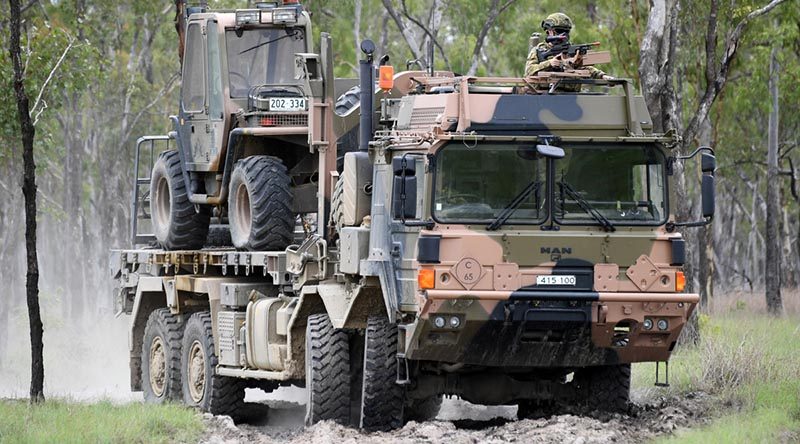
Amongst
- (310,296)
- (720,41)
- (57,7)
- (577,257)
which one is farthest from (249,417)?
(57,7)

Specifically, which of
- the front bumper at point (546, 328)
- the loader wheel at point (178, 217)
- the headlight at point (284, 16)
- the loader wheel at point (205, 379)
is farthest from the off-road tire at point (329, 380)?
the headlight at point (284, 16)

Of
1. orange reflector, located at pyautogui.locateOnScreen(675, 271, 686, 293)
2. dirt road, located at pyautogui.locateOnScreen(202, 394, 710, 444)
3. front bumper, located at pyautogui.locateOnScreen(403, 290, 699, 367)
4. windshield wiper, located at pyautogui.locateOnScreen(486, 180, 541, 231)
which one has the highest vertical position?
windshield wiper, located at pyautogui.locateOnScreen(486, 180, 541, 231)

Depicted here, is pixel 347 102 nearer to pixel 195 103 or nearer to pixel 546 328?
pixel 195 103

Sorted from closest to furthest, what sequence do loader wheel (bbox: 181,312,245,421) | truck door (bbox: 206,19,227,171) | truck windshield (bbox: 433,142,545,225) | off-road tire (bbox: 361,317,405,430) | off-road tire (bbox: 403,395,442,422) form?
truck windshield (bbox: 433,142,545,225) → off-road tire (bbox: 361,317,405,430) → off-road tire (bbox: 403,395,442,422) → loader wheel (bbox: 181,312,245,421) → truck door (bbox: 206,19,227,171)

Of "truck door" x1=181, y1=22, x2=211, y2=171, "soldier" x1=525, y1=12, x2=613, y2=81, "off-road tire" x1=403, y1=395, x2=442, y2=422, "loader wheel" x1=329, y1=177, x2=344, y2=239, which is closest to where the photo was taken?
"soldier" x1=525, y1=12, x2=613, y2=81

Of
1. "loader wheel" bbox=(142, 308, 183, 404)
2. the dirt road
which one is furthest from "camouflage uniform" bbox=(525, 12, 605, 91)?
"loader wheel" bbox=(142, 308, 183, 404)

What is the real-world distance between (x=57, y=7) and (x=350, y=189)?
25616 mm

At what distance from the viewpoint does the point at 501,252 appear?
12.1 meters

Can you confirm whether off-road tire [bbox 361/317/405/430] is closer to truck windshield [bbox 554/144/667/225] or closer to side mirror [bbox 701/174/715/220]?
truck windshield [bbox 554/144/667/225]

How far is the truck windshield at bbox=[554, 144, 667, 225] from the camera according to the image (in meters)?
12.4

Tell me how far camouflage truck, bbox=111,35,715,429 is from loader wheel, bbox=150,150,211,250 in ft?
12.9

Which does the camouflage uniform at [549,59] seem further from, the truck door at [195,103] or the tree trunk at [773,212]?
the tree trunk at [773,212]

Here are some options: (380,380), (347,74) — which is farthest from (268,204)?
(347,74)

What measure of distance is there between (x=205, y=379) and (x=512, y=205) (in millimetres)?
5630
